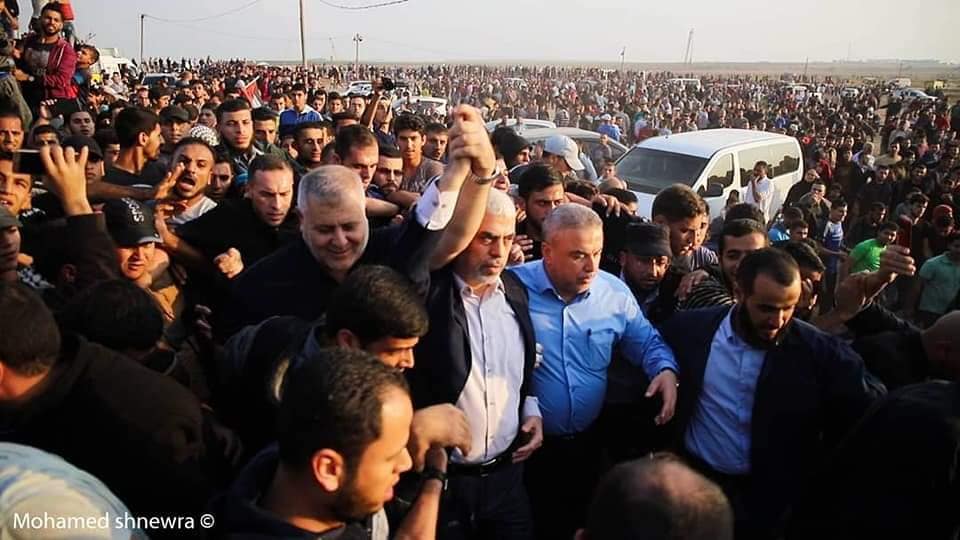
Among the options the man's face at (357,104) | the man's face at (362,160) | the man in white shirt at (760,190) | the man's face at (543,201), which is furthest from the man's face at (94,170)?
the man in white shirt at (760,190)

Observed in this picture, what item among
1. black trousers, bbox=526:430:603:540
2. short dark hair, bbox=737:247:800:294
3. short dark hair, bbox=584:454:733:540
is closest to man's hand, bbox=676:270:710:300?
short dark hair, bbox=737:247:800:294

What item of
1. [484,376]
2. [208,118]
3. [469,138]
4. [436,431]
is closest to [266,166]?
[469,138]

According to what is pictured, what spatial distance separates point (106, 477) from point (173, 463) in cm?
16

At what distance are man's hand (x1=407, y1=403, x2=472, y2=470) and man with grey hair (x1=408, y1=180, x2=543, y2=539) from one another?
535 millimetres

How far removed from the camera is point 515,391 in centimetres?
277

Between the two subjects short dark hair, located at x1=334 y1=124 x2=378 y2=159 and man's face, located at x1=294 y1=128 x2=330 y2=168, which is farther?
man's face, located at x1=294 y1=128 x2=330 y2=168

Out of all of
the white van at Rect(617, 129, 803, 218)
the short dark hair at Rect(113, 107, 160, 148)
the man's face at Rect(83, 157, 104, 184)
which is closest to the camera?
the man's face at Rect(83, 157, 104, 184)

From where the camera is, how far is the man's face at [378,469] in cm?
150

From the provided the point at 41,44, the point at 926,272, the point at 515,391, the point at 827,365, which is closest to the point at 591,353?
the point at 515,391

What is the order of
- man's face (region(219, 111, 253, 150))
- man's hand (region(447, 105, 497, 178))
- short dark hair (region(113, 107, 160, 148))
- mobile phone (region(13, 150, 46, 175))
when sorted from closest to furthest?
man's hand (region(447, 105, 497, 178)), mobile phone (region(13, 150, 46, 175)), short dark hair (region(113, 107, 160, 148)), man's face (region(219, 111, 253, 150))

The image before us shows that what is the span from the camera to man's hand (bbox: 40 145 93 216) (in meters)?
2.89

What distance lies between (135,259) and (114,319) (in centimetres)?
90

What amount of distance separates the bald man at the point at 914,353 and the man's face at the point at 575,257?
→ 129 centimetres

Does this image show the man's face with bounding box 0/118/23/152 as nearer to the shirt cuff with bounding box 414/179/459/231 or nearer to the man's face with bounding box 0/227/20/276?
the man's face with bounding box 0/227/20/276
